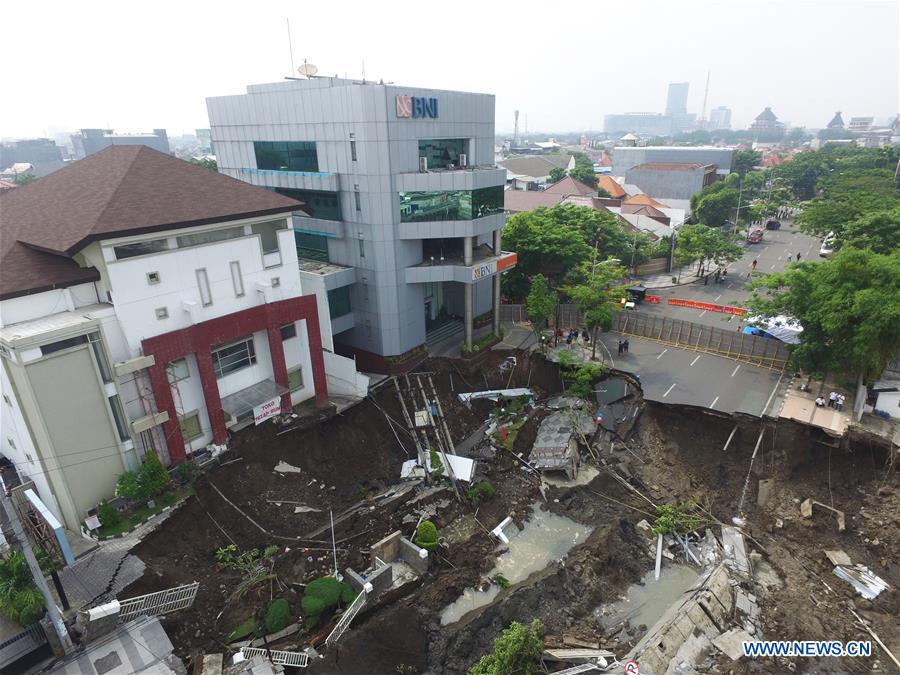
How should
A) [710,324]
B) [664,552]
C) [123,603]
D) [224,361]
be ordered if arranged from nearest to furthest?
1. [123,603]
2. [664,552]
3. [224,361]
4. [710,324]

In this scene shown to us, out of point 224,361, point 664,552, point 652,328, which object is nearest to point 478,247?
point 652,328

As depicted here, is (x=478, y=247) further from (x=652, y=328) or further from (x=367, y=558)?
(x=367, y=558)

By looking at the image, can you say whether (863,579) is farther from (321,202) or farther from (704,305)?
(321,202)

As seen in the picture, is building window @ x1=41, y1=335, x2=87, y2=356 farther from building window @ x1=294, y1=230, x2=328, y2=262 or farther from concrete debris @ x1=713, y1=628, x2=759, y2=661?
concrete debris @ x1=713, y1=628, x2=759, y2=661

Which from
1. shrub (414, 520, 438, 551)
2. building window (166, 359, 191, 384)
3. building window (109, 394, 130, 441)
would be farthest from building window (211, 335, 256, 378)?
shrub (414, 520, 438, 551)

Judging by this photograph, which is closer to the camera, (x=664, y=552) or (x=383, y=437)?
(x=664, y=552)

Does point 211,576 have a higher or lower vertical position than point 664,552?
higher
